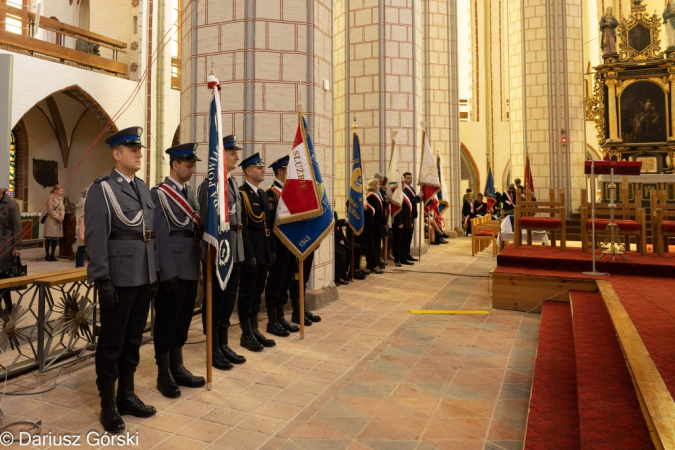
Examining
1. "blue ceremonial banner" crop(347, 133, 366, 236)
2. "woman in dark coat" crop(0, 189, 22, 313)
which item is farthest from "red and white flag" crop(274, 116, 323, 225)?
"woman in dark coat" crop(0, 189, 22, 313)

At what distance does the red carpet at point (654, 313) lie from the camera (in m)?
2.73

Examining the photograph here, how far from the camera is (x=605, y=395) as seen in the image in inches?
104

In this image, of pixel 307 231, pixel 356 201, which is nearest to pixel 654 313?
pixel 307 231

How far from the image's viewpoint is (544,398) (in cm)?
297

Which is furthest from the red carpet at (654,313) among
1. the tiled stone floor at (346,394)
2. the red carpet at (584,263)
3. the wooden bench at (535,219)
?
the wooden bench at (535,219)

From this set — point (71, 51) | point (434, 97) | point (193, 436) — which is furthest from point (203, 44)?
point (434, 97)

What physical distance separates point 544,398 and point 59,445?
2715mm

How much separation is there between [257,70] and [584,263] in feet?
14.1

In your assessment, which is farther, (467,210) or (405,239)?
(467,210)

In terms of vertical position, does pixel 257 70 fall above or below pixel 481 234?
above

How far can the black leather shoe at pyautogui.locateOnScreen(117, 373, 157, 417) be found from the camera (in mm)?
2956

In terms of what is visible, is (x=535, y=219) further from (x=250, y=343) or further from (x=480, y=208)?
(x=480, y=208)

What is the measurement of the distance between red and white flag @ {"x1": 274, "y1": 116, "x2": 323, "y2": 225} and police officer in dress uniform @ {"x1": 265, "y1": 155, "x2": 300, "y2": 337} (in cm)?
16

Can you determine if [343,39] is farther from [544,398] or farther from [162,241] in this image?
[544,398]
